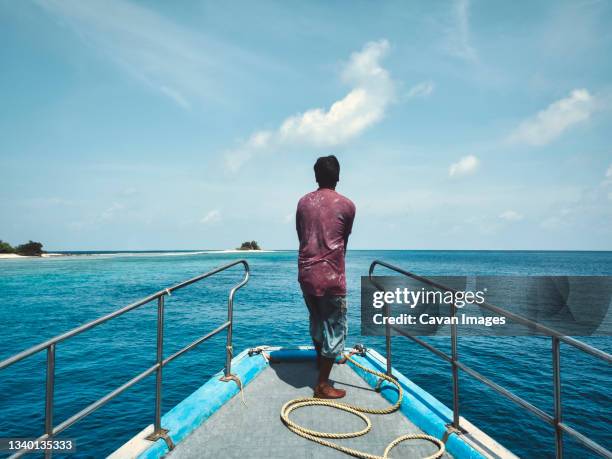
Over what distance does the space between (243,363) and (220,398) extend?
1.02 m

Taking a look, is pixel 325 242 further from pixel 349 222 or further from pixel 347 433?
pixel 347 433

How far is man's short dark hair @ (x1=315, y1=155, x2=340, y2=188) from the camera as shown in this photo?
3734 millimetres

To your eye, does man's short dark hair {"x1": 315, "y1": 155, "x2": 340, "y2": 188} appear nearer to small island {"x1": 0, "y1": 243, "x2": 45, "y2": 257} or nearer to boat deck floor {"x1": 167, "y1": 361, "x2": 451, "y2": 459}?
boat deck floor {"x1": 167, "y1": 361, "x2": 451, "y2": 459}

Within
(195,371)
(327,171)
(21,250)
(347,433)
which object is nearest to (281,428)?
(347,433)

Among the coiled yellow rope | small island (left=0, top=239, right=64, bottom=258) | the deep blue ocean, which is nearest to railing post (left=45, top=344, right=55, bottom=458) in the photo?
the coiled yellow rope

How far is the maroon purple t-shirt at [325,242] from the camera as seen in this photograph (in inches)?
139

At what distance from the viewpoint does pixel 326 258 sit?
3539mm

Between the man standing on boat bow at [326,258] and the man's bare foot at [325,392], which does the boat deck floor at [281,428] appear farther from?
the man standing on boat bow at [326,258]

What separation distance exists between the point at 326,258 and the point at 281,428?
5.11ft

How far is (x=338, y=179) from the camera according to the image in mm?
3805

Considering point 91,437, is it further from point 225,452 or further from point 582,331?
point 582,331

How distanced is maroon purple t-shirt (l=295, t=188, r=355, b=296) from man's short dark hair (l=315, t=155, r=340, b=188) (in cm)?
16

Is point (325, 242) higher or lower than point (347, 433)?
higher

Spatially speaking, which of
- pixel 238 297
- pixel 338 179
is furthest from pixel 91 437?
pixel 238 297
